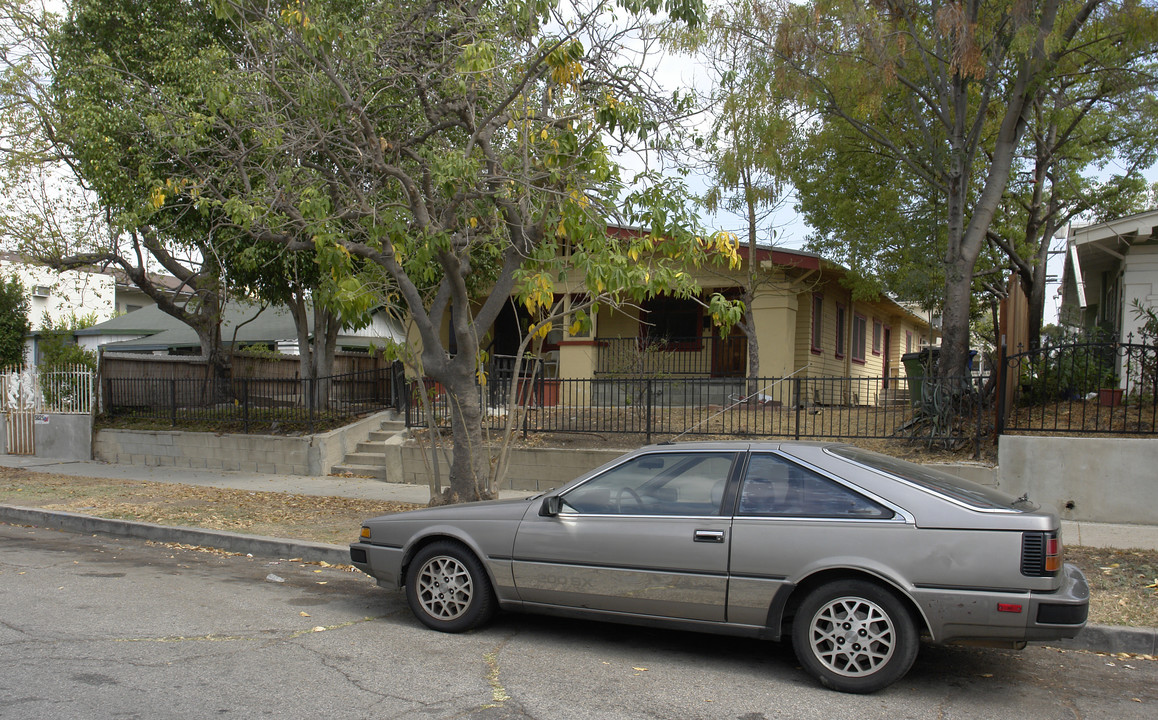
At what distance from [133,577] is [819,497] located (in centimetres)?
601

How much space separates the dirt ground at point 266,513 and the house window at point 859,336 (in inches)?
606

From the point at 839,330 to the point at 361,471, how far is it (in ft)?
43.6

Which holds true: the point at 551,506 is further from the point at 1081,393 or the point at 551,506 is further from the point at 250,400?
the point at 250,400

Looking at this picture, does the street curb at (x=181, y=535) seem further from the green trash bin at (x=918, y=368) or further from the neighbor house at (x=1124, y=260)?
the neighbor house at (x=1124, y=260)

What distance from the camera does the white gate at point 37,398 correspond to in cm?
1669

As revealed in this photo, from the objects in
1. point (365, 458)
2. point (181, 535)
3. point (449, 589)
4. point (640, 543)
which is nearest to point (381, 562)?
point (449, 589)

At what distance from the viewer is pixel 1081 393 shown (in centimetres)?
1218

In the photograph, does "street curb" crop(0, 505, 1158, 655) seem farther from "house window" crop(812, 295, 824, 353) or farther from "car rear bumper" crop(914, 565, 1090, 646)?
"house window" crop(812, 295, 824, 353)

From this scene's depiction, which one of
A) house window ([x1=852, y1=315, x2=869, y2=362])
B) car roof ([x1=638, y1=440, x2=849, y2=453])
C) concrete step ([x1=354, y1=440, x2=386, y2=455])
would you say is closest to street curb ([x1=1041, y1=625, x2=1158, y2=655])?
car roof ([x1=638, y1=440, x2=849, y2=453])

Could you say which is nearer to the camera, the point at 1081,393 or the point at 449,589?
the point at 449,589

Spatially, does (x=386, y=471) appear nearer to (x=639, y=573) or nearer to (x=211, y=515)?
(x=211, y=515)

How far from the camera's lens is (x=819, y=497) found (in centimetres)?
498

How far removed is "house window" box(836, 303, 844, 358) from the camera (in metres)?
21.4

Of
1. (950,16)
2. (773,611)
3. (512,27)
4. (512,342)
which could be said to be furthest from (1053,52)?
(512,342)
